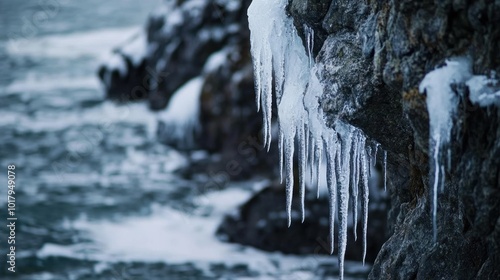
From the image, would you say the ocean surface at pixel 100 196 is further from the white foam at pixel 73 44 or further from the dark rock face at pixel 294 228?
the white foam at pixel 73 44

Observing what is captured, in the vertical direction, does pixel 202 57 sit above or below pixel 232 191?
above

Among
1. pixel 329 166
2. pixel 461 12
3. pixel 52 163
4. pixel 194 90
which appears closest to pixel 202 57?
pixel 194 90

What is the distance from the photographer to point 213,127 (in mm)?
16375

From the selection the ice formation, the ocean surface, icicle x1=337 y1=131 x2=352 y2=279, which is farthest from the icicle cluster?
the ocean surface

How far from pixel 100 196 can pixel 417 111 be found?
11090mm

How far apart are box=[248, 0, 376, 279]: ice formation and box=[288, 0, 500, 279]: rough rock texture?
6.7 inches

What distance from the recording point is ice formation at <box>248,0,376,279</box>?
19.5ft

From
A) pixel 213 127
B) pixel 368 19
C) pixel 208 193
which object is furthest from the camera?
pixel 213 127

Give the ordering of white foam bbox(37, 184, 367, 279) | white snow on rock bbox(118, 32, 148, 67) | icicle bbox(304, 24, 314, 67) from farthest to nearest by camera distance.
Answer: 1. white snow on rock bbox(118, 32, 148, 67)
2. white foam bbox(37, 184, 367, 279)
3. icicle bbox(304, 24, 314, 67)

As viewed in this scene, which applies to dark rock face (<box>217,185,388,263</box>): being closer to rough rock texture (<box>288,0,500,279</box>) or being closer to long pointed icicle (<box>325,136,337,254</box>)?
rough rock texture (<box>288,0,500,279</box>)

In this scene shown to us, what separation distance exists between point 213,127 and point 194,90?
1.14 metres

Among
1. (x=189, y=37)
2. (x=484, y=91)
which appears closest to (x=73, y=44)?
(x=189, y=37)

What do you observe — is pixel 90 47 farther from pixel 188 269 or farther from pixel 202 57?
pixel 188 269

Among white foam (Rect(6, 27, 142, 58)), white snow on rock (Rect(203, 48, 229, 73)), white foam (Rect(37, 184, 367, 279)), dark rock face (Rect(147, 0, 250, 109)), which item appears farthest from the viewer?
white foam (Rect(6, 27, 142, 58))
